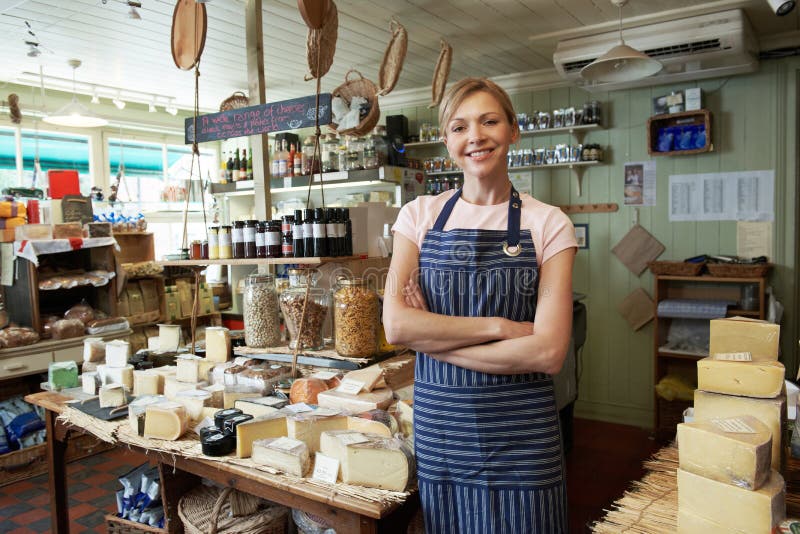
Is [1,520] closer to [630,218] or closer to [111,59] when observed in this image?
[111,59]

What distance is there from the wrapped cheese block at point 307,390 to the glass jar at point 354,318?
16 centimetres

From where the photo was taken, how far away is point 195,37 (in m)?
2.70

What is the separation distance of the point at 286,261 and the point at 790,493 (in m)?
1.67

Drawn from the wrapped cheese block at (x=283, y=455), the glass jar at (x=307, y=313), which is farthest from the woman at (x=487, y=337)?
the glass jar at (x=307, y=313)

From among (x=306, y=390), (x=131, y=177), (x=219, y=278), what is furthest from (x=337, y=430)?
(x=131, y=177)

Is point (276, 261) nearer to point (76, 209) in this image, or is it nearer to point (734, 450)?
point (734, 450)

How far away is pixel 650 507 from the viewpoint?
128 cm

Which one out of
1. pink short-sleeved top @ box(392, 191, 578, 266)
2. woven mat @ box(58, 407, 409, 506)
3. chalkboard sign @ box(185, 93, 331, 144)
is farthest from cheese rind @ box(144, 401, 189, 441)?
chalkboard sign @ box(185, 93, 331, 144)

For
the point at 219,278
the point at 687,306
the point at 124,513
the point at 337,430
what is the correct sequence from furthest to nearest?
1. the point at 219,278
2. the point at 687,306
3. the point at 124,513
4. the point at 337,430

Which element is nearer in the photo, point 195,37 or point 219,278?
point 195,37

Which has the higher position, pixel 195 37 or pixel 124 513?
pixel 195 37

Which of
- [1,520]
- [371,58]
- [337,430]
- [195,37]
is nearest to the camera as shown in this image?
[337,430]

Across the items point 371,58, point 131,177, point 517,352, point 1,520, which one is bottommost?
point 1,520

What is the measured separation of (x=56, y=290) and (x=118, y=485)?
1593mm
